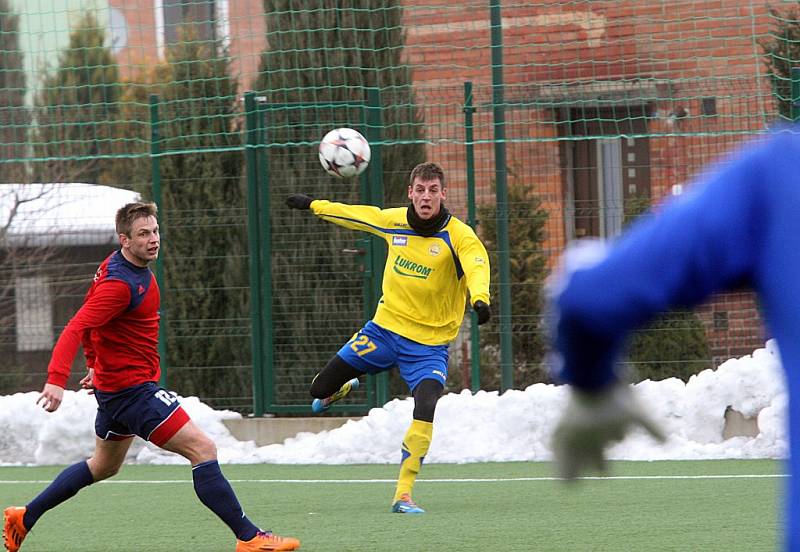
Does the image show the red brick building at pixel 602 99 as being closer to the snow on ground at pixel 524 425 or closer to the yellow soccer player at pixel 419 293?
the snow on ground at pixel 524 425

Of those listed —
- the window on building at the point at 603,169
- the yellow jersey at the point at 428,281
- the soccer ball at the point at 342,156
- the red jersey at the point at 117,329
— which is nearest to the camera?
the red jersey at the point at 117,329

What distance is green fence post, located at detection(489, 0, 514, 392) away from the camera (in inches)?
447

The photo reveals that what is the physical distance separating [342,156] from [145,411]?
410 cm

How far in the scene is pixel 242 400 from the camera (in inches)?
479

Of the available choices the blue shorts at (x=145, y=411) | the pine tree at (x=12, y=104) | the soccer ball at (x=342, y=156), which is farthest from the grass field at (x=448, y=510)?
the pine tree at (x=12, y=104)

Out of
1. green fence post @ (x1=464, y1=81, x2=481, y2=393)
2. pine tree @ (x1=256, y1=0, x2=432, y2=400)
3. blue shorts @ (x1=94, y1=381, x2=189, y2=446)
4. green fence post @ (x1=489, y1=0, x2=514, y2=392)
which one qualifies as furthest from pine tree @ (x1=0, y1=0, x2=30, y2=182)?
blue shorts @ (x1=94, y1=381, x2=189, y2=446)

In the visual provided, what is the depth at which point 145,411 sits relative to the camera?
21.1 ft

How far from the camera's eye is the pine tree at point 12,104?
41.1ft

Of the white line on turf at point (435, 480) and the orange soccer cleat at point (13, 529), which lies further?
the white line on turf at point (435, 480)

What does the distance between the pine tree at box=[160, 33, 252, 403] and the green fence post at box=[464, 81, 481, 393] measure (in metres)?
2.02

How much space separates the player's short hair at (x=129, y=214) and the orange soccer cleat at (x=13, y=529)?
4.57 feet

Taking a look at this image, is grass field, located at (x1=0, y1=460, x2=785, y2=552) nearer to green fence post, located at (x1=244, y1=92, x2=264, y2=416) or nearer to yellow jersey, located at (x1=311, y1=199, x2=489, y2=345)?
yellow jersey, located at (x1=311, y1=199, x2=489, y2=345)

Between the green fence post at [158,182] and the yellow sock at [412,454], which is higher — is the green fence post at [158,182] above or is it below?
above

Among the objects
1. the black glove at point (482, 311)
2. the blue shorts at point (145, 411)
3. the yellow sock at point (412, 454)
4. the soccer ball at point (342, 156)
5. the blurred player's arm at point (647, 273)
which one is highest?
the soccer ball at point (342, 156)
